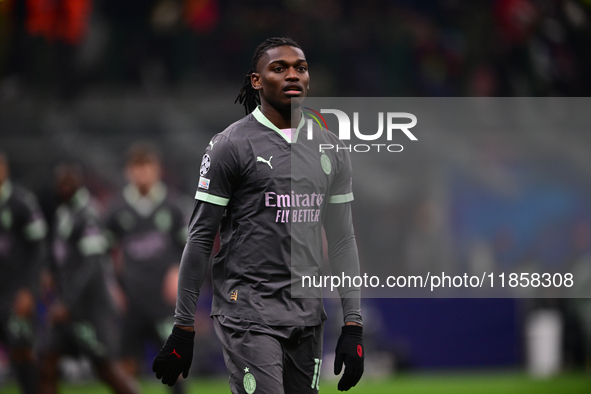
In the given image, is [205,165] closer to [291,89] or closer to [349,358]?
[291,89]

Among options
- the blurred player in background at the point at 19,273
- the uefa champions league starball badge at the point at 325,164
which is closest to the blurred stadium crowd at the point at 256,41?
the blurred player in background at the point at 19,273

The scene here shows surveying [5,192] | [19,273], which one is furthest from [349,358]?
[5,192]

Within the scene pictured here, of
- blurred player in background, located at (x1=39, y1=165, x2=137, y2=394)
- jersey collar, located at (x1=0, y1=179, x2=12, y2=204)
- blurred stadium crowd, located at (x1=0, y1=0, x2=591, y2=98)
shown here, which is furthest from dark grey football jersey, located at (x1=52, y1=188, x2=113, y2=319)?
blurred stadium crowd, located at (x1=0, y1=0, x2=591, y2=98)

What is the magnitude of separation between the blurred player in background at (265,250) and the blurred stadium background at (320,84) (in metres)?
2.67

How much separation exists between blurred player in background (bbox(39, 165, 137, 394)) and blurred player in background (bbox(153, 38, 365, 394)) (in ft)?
11.4

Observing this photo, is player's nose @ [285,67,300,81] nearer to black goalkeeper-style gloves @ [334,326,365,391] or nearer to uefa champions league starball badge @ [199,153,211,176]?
uefa champions league starball badge @ [199,153,211,176]

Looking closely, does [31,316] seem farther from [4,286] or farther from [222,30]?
[222,30]

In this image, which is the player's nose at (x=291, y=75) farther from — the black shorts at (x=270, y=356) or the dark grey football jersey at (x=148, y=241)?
the dark grey football jersey at (x=148, y=241)

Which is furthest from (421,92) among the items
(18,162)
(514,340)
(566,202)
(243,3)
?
(566,202)

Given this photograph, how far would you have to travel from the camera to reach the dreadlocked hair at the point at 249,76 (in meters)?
3.32

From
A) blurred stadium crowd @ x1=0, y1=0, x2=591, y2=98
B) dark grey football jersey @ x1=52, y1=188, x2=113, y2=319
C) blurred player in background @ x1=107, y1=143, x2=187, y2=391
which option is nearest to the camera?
blurred player in background @ x1=107, y1=143, x2=187, y2=391

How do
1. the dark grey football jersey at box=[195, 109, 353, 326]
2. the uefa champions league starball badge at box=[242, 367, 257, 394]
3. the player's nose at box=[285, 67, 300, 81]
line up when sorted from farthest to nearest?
1. the player's nose at box=[285, 67, 300, 81]
2. the dark grey football jersey at box=[195, 109, 353, 326]
3. the uefa champions league starball badge at box=[242, 367, 257, 394]

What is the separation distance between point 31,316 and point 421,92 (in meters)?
6.93

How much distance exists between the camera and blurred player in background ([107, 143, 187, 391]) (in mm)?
6359
